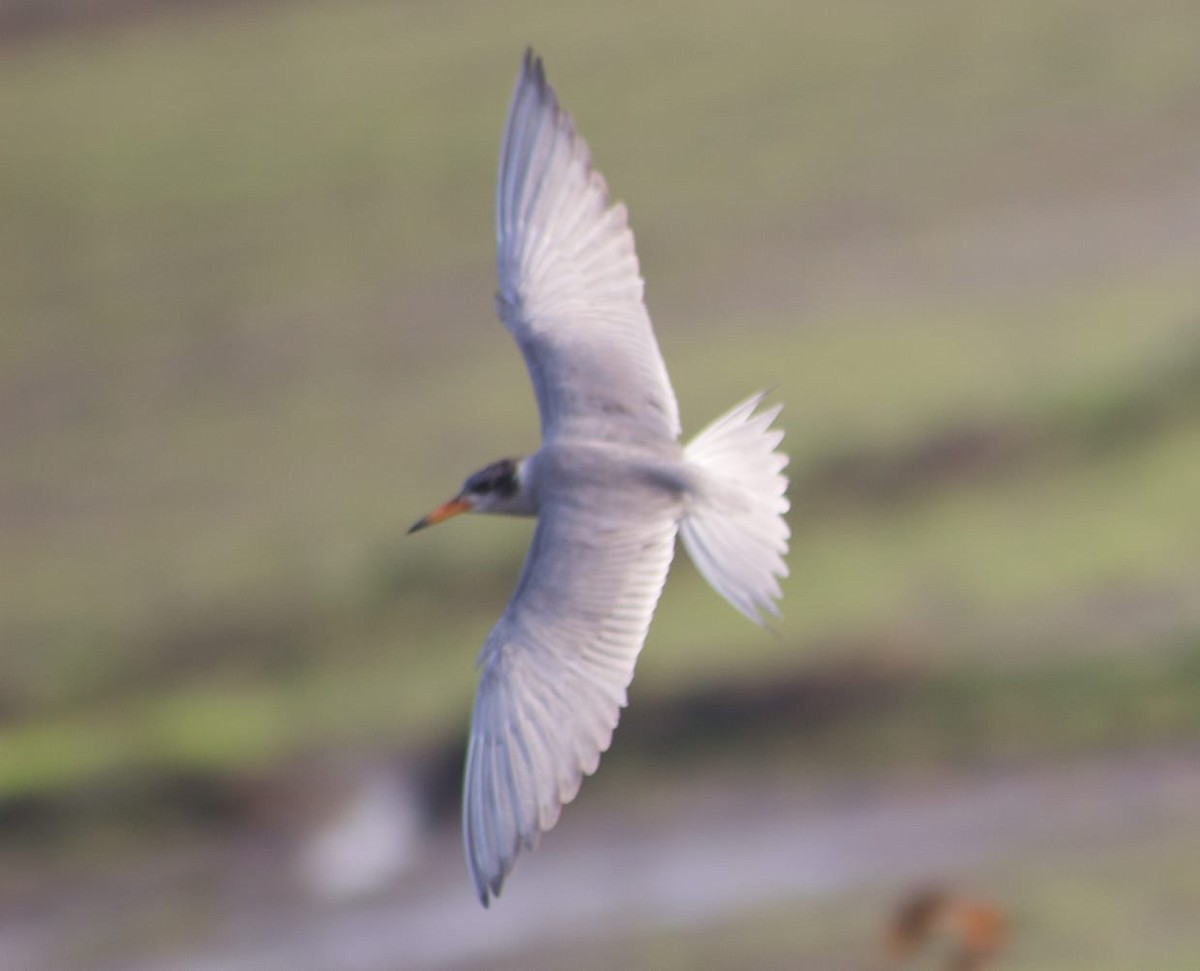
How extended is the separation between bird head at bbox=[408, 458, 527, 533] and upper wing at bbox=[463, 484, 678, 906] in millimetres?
79

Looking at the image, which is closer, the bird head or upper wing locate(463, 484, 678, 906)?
upper wing locate(463, 484, 678, 906)

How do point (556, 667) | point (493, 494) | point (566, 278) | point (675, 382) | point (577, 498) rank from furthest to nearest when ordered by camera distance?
point (675, 382), point (566, 278), point (493, 494), point (577, 498), point (556, 667)

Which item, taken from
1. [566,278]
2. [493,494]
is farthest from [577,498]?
[566,278]

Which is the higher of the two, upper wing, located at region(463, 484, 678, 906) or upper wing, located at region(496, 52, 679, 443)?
upper wing, located at region(496, 52, 679, 443)

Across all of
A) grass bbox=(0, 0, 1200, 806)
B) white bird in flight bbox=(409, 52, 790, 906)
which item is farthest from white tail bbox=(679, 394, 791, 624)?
grass bbox=(0, 0, 1200, 806)

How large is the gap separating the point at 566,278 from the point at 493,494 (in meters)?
0.37

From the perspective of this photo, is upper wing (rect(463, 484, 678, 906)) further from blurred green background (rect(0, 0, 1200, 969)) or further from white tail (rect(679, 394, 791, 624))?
blurred green background (rect(0, 0, 1200, 969))

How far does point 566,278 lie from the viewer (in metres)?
3.20

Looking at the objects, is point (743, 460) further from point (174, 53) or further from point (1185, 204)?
point (174, 53)

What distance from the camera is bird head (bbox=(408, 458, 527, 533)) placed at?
9.73 feet

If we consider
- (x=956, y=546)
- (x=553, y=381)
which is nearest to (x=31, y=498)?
(x=956, y=546)

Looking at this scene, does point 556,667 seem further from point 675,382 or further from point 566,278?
point 675,382

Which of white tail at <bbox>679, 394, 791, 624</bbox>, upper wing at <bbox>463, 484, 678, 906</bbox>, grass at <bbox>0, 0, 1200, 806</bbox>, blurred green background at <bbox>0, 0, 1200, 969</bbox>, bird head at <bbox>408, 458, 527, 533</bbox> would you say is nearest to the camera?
upper wing at <bbox>463, 484, 678, 906</bbox>

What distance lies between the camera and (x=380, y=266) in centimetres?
691
